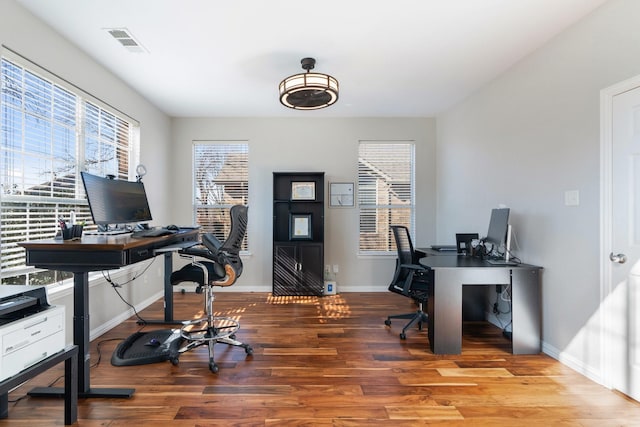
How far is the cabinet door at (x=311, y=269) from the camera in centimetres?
439

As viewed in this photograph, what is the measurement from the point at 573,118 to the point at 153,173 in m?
4.66

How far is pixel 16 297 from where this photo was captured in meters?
1.51

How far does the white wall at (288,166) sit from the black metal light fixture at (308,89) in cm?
159

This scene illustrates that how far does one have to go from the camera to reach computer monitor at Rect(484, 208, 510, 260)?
287 cm

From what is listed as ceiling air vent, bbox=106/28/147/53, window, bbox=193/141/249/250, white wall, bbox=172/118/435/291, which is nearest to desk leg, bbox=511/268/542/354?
white wall, bbox=172/118/435/291

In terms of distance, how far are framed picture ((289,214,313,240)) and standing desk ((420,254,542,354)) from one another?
89.0 inches

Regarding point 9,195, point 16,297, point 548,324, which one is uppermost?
point 9,195

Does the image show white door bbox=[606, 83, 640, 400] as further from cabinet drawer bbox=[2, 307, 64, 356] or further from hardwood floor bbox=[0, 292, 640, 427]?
cabinet drawer bbox=[2, 307, 64, 356]

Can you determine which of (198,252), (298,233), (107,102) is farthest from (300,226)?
(107,102)

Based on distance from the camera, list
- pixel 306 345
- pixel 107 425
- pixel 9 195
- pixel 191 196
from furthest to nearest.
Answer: pixel 191 196
pixel 306 345
pixel 9 195
pixel 107 425

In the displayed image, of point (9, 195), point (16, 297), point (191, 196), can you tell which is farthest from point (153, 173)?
point (16, 297)

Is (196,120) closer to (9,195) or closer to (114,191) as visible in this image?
(114,191)

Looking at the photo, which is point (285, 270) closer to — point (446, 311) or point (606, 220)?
point (446, 311)

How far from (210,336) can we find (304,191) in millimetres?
2508
